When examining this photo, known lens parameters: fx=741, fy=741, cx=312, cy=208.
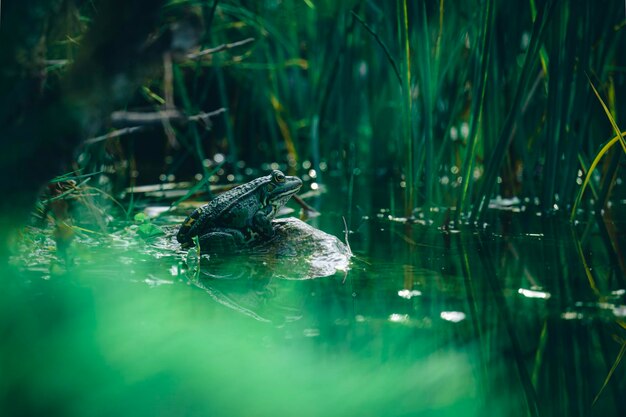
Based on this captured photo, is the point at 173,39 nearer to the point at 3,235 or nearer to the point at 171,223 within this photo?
the point at 3,235

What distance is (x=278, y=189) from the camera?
3738mm

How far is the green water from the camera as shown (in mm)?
1818

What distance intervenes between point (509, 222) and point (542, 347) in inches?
86.7

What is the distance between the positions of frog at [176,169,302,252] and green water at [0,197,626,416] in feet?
0.57

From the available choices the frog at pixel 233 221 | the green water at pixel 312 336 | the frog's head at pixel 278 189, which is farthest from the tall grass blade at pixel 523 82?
the frog at pixel 233 221

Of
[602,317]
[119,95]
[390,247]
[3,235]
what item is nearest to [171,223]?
[390,247]

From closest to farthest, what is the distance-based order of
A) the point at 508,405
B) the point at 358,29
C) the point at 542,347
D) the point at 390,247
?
the point at 508,405, the point at 542,347, the point at 390,247, the point at 358,29

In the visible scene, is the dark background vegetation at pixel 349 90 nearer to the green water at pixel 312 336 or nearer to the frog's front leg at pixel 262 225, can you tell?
the frog's front leg at pixel 262 225

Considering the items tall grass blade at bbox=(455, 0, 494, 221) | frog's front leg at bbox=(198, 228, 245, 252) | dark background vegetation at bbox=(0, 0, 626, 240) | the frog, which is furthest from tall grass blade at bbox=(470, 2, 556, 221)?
frog's front leg at bbox=(198, 228, 245, 252)

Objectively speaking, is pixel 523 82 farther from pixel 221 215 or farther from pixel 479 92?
pixel 221 215

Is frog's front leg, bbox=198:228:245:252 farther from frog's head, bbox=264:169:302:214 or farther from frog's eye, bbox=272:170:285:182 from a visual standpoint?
frog's eye, bbox=272:170:285:182

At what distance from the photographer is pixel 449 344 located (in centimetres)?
220

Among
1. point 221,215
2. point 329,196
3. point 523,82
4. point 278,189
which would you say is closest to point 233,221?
point 221,215

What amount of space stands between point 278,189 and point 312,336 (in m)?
1.60
